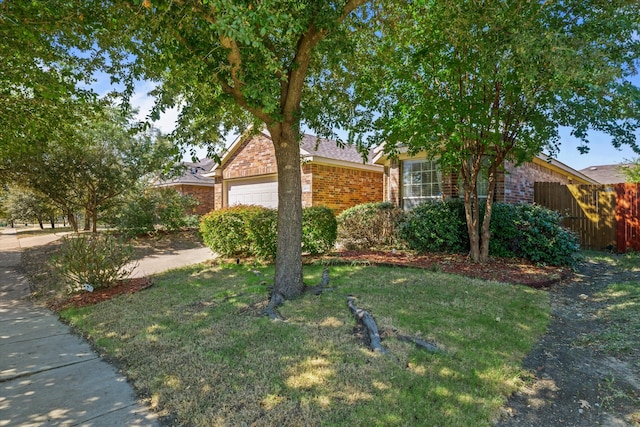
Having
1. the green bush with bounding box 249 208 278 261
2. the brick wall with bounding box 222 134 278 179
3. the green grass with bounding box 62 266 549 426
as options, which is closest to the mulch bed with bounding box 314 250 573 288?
the green grass with bounding box 62 266 549 426

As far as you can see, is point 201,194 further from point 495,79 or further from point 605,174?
point 605,174

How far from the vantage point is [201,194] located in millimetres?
21234

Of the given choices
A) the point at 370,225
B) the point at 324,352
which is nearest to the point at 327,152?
the point at 370,225

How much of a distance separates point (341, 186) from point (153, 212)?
8084 mm

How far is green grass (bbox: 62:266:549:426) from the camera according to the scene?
8.37 feet

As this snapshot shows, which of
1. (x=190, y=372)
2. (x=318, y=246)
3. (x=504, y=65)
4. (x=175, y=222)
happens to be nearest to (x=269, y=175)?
(x=175, y=222)

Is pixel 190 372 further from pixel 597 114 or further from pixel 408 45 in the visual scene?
pixel 597 114

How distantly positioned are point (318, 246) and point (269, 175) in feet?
20.6

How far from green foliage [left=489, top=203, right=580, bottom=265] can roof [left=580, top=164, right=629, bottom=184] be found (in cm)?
2209

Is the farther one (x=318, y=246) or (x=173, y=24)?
(x=318, y=246)

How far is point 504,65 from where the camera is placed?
466cm

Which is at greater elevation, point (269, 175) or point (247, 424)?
point (269, 175)

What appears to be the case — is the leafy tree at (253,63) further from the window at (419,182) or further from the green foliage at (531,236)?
the window at (419,182)

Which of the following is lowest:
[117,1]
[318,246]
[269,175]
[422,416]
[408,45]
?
[422,416]
